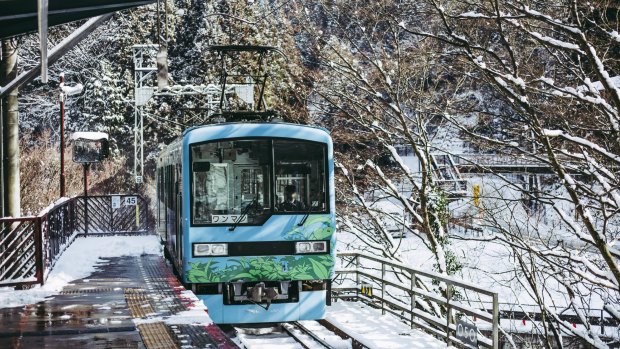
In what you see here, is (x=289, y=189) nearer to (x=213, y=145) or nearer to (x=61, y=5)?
(x=213, y=145)

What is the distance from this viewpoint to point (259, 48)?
1366cm

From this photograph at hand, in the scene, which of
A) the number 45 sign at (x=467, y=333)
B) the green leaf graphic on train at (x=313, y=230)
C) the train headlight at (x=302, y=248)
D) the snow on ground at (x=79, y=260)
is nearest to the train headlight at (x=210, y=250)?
the green leaf graphic on train at (x=313, y=230)

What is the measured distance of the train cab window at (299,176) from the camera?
12039 mm

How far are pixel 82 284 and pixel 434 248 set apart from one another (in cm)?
767

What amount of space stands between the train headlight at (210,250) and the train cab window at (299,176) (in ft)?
3.76

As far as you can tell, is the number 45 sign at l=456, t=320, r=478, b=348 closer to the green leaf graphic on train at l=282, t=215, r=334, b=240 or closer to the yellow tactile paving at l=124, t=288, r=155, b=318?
the green leaf graphic on train at l=282, t=215, r=334, b=240

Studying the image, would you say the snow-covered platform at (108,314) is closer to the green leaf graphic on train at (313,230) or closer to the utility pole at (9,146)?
the utility pole at (9,146)

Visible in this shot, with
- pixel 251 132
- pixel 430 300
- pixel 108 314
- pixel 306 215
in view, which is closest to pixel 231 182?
pixel 251 132

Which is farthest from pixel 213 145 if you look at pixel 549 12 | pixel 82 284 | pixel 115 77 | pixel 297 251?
pixel 115 77

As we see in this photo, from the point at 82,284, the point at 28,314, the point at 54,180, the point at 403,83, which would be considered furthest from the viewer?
the point at 54,180

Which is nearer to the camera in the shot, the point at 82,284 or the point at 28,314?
the point at 28,314

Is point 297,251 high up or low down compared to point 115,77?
down

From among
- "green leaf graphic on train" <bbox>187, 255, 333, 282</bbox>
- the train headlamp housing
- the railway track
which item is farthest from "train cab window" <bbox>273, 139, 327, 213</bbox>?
the railway track

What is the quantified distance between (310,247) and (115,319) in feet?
12.2
